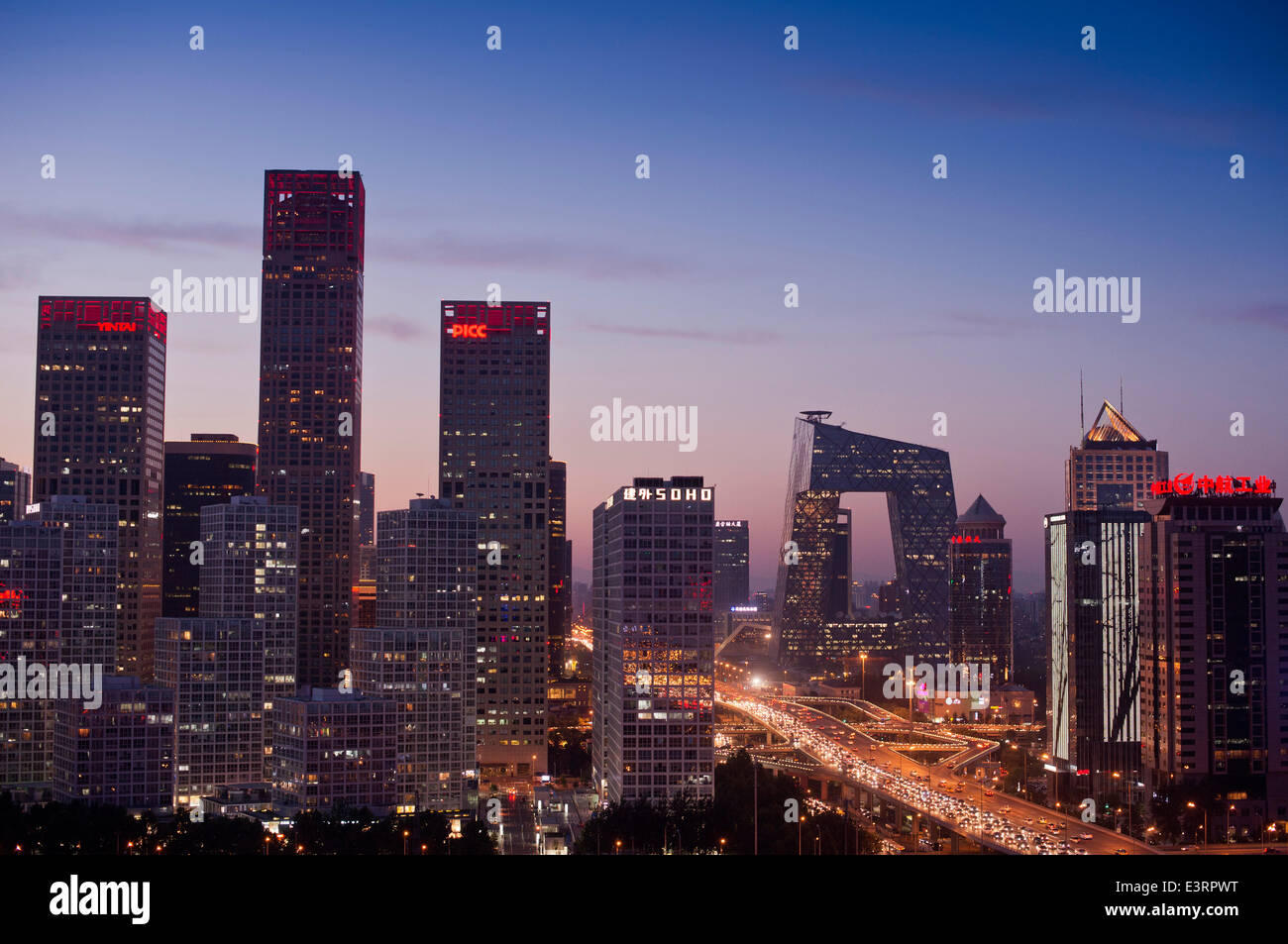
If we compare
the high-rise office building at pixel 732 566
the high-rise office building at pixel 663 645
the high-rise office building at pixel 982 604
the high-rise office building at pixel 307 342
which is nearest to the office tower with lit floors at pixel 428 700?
the high-rise office building at pixel 663 645

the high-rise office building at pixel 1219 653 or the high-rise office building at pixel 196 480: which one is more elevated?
the high-rise office building at pixel 196 480

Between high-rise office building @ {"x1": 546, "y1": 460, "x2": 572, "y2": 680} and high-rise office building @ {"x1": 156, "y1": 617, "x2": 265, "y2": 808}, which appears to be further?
high-rise office building @ {"x1": 546, "y1": 460, "x2": 572, "y2": 680}

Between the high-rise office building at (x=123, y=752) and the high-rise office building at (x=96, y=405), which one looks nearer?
the high-rise office building at (x=123, y=752)

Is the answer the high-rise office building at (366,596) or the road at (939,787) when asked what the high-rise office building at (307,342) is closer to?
the high-rise office building at (366,596)

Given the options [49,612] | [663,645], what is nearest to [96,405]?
[49,612]

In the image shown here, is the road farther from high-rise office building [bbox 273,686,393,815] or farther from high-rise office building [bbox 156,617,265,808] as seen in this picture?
high-rise office building [bbox 156,617,265,808]

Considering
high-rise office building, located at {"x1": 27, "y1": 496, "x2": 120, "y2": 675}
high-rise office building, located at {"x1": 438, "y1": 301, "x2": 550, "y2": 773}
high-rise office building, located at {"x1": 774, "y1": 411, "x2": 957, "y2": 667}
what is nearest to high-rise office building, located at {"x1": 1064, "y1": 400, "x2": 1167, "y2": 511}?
high-rise office building, located at {"x1": 774, "y1": 411, "x2": 957, "y2": 667}
